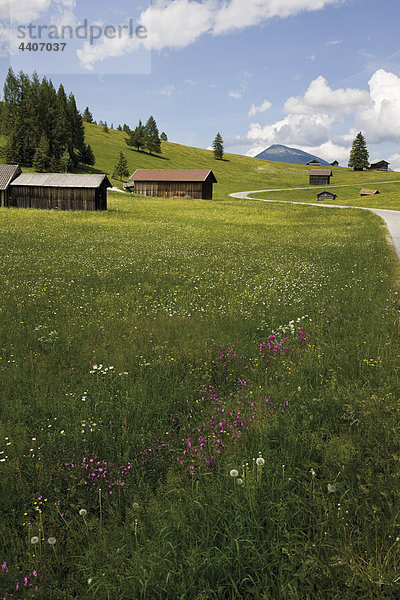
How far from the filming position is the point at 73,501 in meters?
3.51

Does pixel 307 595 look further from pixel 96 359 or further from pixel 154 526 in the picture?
pixel 96 359

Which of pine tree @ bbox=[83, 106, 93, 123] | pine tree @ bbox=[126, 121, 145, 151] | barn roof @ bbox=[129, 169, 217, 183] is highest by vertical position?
pine tree @ bbox=[83, 106, 93, 123]

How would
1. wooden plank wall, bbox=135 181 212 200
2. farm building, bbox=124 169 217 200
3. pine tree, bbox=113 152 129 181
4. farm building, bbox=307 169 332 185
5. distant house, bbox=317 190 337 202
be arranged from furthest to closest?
farm building, bbox=307 169 332 185 < pine tree, bbox=113 152 129 181 < distant house, bbox=317 190 337 202 < wooden plank wall, bbox=135 181 212 200 < farm building, bbox=124 169 217 200

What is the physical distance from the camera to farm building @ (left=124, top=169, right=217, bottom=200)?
75.4 metres

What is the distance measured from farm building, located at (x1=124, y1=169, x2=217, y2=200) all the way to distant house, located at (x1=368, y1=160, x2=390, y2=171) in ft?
341

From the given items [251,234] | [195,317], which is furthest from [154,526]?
[251,234]

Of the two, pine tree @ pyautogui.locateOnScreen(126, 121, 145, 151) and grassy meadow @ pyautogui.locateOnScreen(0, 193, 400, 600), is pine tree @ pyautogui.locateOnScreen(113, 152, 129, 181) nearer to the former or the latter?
pine tree @ pyautogui.locateOnScreen(126, 121, 145, 151)

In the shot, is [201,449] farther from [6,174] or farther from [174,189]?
[174,189]

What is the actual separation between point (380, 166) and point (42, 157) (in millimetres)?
131661

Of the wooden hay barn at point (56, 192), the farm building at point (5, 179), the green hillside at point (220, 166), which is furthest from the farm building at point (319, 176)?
the farm building at point (5, 179)

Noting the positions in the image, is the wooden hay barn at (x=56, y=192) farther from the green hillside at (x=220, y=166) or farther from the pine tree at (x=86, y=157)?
the pine tree at (x=86, y=157)

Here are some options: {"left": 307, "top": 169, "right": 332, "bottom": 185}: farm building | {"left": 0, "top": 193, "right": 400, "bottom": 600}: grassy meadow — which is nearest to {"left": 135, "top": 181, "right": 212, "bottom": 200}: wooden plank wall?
{"left": 307, "top": 169, "right": 332, "bottom": 185}: farm building

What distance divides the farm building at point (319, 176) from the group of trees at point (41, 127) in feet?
239

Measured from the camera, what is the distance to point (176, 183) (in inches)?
3054
